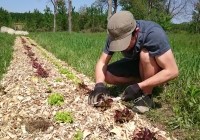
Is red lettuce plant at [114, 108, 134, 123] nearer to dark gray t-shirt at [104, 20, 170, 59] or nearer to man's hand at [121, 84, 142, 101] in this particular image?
man's hand at [121, 84, 142, 101]

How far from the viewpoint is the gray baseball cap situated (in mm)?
3928

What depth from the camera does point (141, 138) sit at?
3.34 meters

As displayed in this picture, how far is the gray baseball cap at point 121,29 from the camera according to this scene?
3.93 meters

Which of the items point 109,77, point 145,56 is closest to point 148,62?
point 145,56

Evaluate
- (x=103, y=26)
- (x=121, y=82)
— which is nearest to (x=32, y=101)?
(x=121, y=82)

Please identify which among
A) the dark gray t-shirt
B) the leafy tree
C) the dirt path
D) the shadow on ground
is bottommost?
the leafy tree

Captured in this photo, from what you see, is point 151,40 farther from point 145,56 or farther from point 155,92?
point 155,92

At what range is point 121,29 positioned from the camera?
12.8 ft

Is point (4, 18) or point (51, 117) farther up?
point (51, 117)

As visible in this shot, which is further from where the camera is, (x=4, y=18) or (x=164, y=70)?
(x=4, y=18)

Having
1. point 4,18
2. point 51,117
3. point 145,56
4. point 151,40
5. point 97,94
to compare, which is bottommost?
point 4,18

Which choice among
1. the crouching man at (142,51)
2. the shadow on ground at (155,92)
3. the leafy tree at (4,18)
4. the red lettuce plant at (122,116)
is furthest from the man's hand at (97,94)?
the leafy tree at (4,18)

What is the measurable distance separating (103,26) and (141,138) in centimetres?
4700

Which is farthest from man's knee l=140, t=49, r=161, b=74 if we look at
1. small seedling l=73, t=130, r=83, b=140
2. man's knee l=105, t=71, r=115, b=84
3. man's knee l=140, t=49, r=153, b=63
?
small seedling l=73, t=130, r=83, b=140
